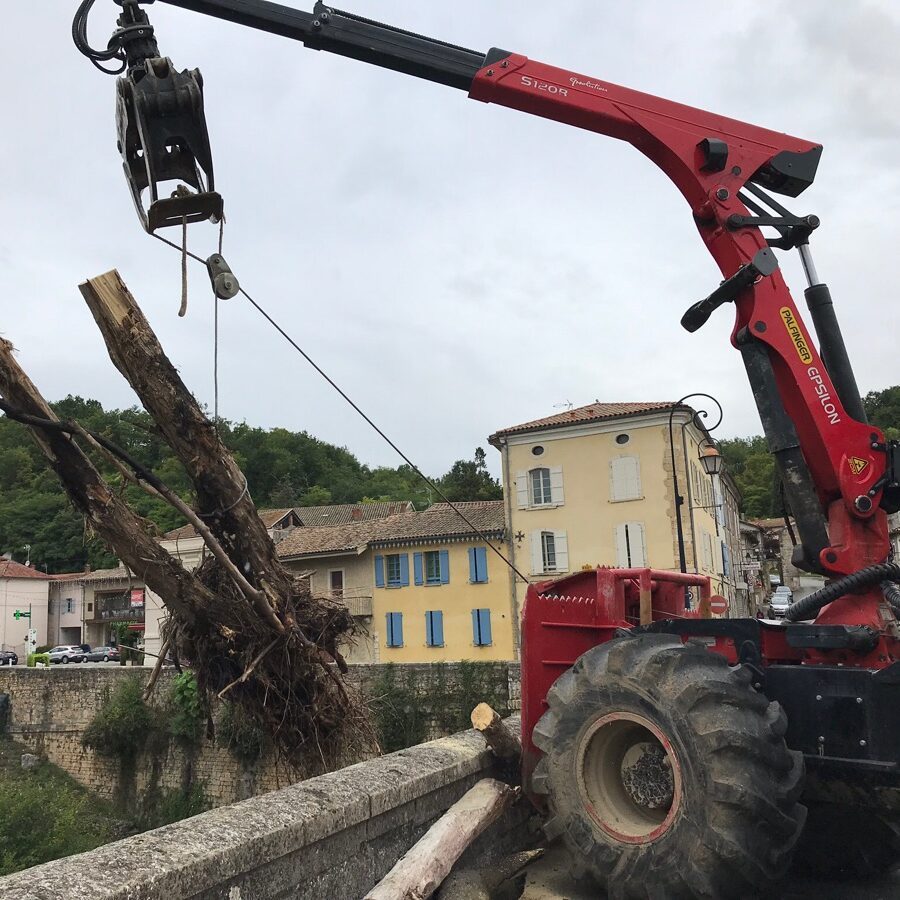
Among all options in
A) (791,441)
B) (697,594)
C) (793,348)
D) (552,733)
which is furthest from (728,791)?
(697,594)

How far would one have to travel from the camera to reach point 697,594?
614cm

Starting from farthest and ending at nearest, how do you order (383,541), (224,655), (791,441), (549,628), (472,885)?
(383,541) → (224,655) → (549,628) → (791,441) → (472,885)

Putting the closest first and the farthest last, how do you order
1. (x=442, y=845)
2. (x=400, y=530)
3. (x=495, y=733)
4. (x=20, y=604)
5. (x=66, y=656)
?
(x=442, y=845) < (x=495, y=733) < (x=400, y=530) < (x=66, y=656) < (x=20, y=604)

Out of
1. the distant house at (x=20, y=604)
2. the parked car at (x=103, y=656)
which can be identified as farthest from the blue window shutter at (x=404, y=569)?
the distant house at (x=20, y=604)

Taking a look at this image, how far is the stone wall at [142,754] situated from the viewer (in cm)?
2105

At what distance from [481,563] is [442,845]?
1006 inches

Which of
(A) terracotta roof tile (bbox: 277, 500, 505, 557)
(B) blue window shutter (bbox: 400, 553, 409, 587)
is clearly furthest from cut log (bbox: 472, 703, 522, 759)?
(B) blue window shutter (bbox: 400, 553, 409, 587)

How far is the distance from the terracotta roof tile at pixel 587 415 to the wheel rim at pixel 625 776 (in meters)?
24.0

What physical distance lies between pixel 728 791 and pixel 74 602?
5896 cm

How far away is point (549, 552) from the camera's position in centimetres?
2806

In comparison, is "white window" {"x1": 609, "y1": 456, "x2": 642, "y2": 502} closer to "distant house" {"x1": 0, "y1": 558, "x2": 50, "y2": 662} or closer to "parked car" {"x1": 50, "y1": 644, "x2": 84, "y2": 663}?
"parked car" {"x1": 50, "y1": 644, "x2": 84, "y2": 663}

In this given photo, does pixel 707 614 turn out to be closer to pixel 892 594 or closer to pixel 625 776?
pixel 892 594

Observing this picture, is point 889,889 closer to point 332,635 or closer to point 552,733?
point 552,733

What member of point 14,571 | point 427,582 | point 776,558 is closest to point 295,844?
point 427,582
